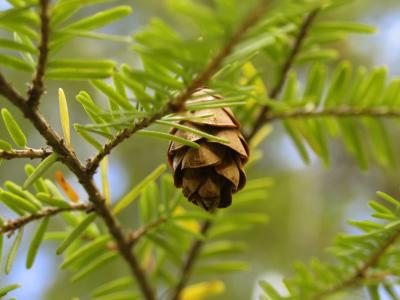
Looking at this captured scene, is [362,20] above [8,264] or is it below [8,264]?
above

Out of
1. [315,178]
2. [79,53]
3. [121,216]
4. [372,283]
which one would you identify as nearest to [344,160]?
[315,178]

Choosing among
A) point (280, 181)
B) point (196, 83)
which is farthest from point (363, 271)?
point (280, 181)

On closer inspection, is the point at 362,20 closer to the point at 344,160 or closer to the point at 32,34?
the point at 344,160

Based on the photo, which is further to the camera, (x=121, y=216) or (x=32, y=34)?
(x=121, y=216)

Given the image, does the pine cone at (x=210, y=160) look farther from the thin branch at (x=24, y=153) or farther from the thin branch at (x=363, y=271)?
the thin branch at (x=363, y=271)

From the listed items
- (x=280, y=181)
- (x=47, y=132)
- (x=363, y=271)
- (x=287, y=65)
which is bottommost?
(x=363, y=271)

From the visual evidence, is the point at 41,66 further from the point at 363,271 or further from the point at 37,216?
the point at 363,271

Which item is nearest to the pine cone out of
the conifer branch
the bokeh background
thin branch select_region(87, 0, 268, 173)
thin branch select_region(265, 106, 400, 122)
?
thin branch select_region(87, 0, 268, 173)
